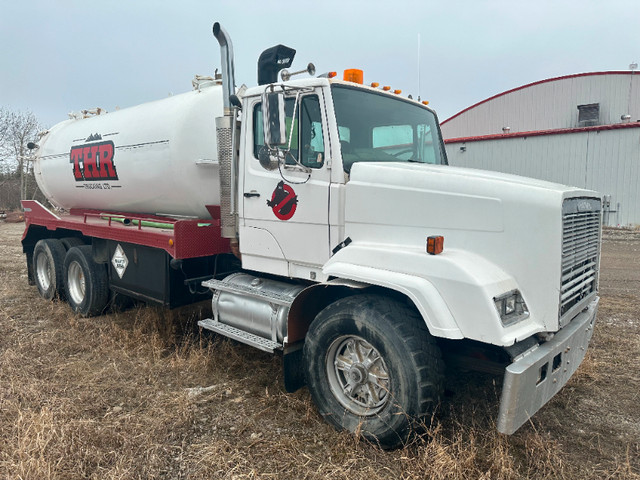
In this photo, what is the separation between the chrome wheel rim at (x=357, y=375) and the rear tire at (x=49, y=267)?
211 inches

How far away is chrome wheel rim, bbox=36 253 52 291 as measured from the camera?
24.1 feet

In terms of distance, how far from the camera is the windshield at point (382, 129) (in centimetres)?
363

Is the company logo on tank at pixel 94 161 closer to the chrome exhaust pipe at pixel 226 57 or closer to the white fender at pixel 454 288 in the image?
the chrome exhaust pipe at pixel 226 57

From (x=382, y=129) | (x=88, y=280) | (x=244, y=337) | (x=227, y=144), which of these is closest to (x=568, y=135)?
(x=382, y=129)

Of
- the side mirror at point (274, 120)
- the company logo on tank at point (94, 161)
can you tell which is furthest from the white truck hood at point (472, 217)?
the company logo on tank at point (94, 161)

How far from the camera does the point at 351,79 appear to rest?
3.86m

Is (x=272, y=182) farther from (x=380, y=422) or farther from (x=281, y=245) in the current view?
(x=380, y=422)

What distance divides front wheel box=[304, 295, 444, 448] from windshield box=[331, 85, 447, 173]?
119cm

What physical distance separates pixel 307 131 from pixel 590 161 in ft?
51.5

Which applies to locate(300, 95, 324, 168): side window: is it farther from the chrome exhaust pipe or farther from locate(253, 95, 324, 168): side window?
the chrome exhaust pipe

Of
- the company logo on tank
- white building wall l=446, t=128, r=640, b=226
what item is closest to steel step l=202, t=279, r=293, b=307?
the company logo on tank

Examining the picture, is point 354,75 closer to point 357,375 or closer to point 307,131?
point 307,131

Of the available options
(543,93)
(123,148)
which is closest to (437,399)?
(123,148)

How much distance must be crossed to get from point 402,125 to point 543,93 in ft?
67.5
